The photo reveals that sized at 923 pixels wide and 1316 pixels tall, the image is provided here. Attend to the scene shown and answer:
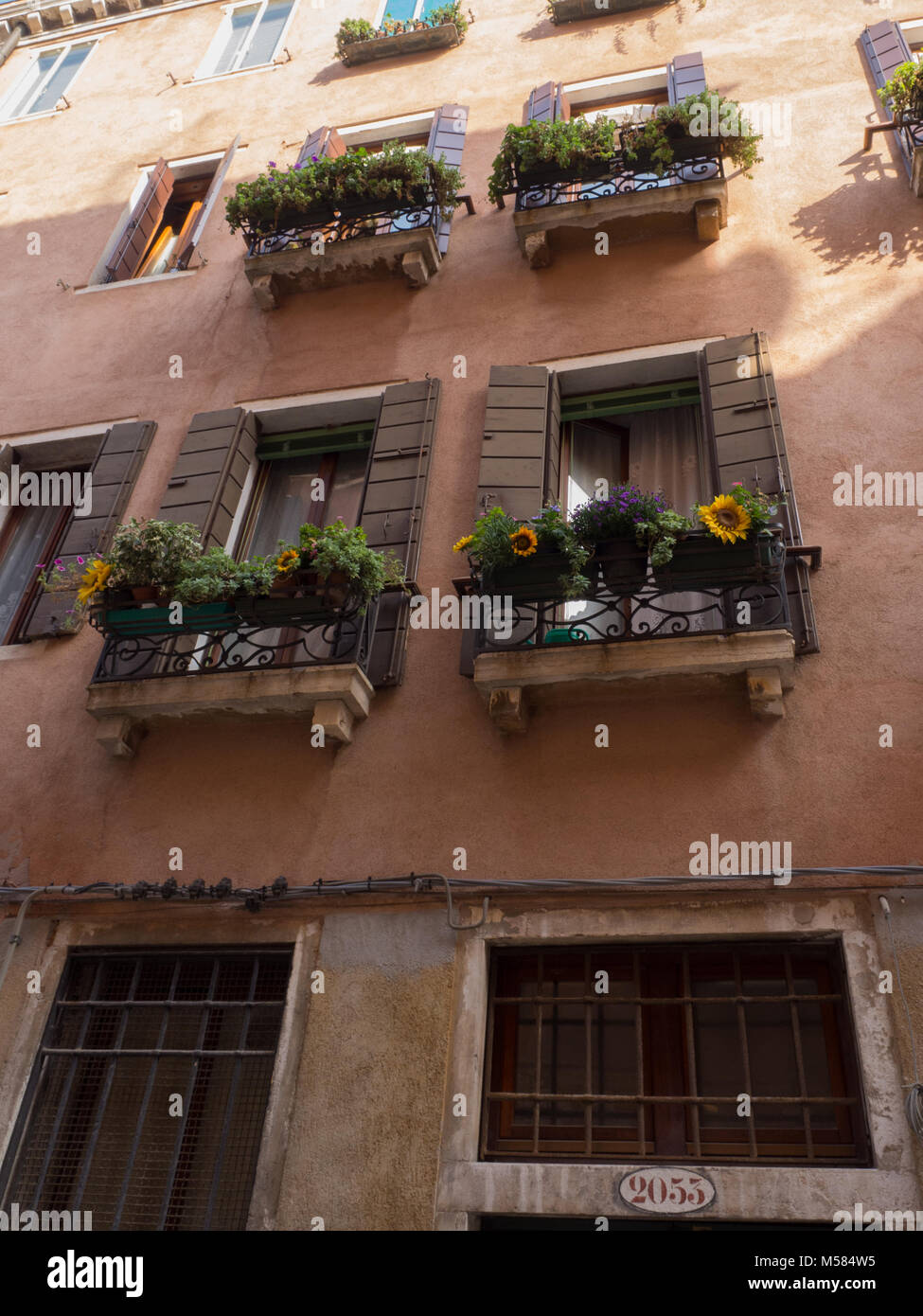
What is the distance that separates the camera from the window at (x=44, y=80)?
12141mm

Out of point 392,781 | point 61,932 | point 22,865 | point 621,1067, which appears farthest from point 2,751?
point 621,1067

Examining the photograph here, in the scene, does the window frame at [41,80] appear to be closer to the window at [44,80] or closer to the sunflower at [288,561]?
the window at [44,80]

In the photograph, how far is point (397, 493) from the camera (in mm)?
6941

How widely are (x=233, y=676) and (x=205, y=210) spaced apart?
6.16 metres

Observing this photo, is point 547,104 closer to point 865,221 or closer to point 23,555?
point 865,221

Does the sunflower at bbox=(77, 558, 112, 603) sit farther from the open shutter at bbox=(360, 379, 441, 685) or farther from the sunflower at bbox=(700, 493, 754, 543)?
the sunflower at bbox=(700, 493, 754, 543)

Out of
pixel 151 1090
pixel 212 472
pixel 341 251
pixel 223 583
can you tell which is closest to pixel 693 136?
pixel 341 251

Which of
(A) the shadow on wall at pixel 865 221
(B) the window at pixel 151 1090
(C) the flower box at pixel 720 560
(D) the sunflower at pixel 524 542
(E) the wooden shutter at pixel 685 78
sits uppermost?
(E) the wooden shutter at pixel 685 78

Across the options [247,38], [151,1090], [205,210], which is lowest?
[151,1090]

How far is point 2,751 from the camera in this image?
21.7ft

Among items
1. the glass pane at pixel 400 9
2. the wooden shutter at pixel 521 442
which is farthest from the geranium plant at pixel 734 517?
the glass pane at pixel 400 9

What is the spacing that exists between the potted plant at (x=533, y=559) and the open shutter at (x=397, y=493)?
83 cm
